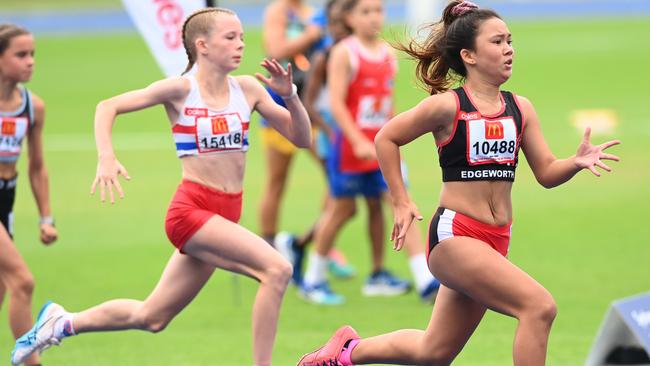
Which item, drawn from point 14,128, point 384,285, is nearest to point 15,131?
point 14,128

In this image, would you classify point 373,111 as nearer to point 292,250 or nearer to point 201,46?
point 292,250

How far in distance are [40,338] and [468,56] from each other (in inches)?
117

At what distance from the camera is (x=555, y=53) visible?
30609mm

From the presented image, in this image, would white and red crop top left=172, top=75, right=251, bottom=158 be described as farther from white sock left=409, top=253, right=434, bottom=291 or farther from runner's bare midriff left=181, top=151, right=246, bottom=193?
white sock left=409, top=253, right=434, bottom=291

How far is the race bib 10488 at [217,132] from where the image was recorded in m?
6.81

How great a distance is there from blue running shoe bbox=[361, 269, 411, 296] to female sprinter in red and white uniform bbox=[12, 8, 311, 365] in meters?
3.43

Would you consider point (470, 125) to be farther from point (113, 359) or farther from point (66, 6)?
point (66, 6)

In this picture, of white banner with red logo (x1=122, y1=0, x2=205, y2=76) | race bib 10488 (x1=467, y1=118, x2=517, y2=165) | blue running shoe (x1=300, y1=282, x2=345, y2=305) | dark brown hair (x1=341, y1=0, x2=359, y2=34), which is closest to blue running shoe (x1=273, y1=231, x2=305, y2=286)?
blue running shoe (x1=300, y1=282, x2=345, y2=305)

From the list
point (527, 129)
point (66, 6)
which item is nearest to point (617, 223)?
point (527, 129)

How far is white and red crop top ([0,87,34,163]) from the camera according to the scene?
7.60 meters

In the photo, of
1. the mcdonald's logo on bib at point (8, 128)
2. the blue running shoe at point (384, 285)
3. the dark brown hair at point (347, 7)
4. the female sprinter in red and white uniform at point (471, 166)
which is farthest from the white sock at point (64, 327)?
the dark brown hair at point (347, 7)

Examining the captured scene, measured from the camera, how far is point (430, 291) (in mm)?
9633

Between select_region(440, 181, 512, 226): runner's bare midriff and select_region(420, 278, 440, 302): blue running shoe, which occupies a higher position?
select_region(440, 181, 512, 226): runner's bare midriff

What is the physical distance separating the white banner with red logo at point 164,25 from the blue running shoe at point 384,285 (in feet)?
8.69
